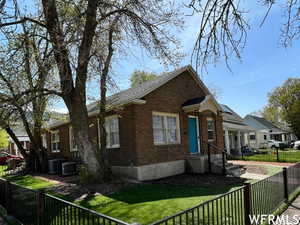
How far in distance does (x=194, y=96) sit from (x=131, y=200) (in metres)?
9.32

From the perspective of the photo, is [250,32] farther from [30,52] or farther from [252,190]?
[30,52]

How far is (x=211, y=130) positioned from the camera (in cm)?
1608

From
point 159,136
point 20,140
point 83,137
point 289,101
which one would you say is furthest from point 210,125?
point 289,101

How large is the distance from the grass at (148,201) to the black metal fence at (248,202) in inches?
24.1

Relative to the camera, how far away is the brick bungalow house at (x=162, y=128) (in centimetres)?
1162

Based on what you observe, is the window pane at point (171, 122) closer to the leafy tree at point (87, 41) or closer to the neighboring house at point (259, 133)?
the leafy tree at point (87, 41)

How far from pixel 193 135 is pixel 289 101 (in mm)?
43294

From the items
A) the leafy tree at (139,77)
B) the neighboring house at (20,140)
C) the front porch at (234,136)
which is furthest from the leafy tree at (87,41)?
the leafy tree at (139,77)

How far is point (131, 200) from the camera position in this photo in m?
7.83

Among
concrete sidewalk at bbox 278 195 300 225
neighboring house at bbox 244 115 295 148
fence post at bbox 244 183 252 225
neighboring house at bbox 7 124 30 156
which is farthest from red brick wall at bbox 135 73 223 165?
neighboring house at bbox 244 115 295 148

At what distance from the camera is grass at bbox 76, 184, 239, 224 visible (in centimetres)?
630

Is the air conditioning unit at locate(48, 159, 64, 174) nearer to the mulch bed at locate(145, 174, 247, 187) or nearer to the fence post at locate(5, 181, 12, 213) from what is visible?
the mulch bed at locate(145, 174, 247, 187)

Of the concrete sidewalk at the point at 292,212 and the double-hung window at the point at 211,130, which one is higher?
the double-hung window at the point at 211,130

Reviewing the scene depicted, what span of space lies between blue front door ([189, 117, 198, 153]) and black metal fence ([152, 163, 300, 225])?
6.67 meters
